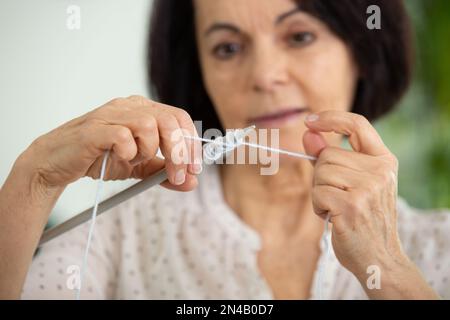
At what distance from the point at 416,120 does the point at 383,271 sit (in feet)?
3.99

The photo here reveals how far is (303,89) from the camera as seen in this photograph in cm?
108

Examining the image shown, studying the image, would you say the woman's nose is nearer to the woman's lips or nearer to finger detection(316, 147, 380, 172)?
the woman's lips

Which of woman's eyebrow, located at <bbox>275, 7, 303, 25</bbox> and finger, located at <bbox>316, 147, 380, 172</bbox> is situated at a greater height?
woman's eyebrow, located at <bbox>275, 7, 303, 25</bbox>

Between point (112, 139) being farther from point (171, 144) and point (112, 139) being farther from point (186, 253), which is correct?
point (186, 253)

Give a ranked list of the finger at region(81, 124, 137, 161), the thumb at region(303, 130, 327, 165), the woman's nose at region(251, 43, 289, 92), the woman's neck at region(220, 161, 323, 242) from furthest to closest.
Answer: the woman's neck at region(220, 161, 323, 242) → the woman's nose at region(251, 43, 289, 92) → the thumb at region(303, 130, 327, 165) → the finger at region(81, 124, 137, 161)

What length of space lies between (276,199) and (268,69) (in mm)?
325

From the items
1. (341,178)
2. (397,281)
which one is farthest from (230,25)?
(397,281)

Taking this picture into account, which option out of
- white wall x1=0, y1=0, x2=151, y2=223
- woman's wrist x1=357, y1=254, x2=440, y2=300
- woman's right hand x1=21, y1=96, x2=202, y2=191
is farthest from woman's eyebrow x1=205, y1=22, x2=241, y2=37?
woman's wrist x1=357, y1=254, x2=440, y2=300

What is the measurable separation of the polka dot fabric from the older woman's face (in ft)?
0.75

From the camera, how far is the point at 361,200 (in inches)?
29.4

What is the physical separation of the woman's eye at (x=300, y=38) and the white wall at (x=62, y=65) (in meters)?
0.46

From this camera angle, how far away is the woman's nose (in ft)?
3.46

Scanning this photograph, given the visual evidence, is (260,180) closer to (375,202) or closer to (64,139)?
(375,202)
